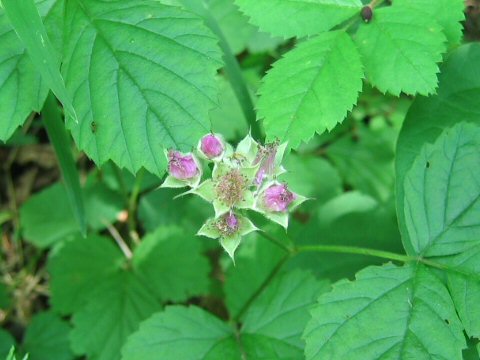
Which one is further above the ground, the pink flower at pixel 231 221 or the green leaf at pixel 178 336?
the pink flower at pixel 231 221

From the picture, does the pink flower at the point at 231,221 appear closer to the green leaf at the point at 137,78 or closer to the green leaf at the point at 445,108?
the green leaf at the point at 137,78

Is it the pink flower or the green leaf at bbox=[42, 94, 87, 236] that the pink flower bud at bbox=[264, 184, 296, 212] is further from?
the green leaf at bbox=[42, 94, 87, 236]

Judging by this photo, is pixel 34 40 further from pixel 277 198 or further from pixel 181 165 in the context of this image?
pixel 277 198

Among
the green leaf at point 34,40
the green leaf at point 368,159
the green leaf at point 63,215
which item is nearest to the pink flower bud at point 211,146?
the green leaf at point 34,40

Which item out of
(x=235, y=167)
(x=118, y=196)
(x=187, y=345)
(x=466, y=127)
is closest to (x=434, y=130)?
(x=466, y=127)

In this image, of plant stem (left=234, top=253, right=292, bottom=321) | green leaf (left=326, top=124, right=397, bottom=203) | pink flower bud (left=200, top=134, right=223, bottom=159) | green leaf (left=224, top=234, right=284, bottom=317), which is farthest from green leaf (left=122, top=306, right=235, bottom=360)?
green leaf (left=326, top=124, right=397, bottom=203)

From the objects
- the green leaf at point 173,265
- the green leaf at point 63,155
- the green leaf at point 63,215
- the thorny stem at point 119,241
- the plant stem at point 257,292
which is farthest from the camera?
the green leaf at point 63,215

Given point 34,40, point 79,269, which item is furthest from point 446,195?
point 79,269
